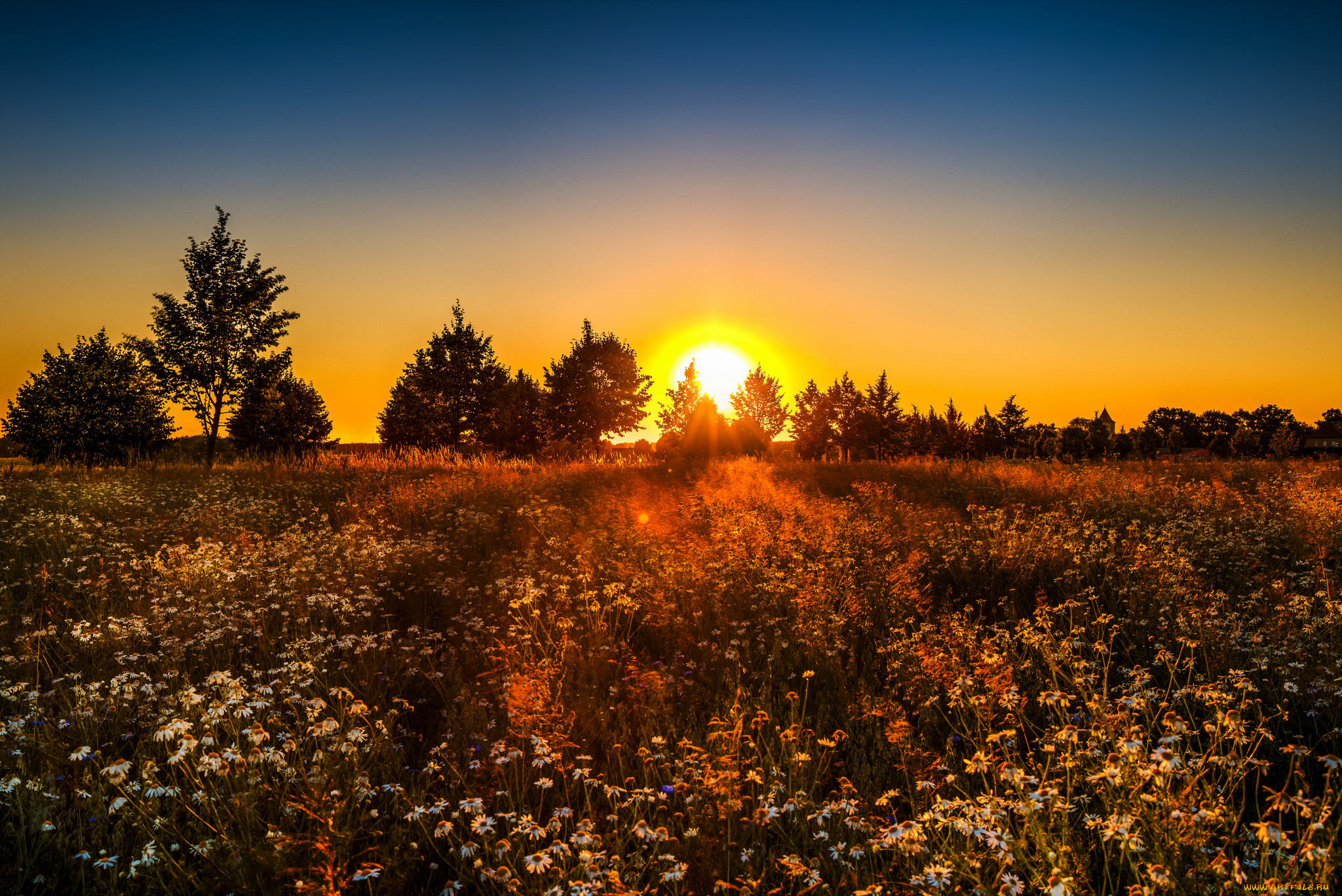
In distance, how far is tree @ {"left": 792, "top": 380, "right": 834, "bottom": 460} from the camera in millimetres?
62875

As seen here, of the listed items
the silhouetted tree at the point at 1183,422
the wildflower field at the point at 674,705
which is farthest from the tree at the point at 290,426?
the silhouetted tree at the point at 1183,422

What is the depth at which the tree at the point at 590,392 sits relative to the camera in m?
51.0

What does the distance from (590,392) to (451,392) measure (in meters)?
10.4

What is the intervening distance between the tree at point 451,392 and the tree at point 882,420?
31639mm

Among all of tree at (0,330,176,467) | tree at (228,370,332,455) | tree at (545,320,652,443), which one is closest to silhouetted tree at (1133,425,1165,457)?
tree at (545,320,652,443)

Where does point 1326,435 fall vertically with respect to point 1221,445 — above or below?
above

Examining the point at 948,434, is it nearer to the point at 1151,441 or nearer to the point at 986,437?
the point at 986,437

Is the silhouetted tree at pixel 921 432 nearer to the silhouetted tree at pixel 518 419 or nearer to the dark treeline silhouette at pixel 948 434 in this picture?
the dark treeline silhouette at pixel 948 434

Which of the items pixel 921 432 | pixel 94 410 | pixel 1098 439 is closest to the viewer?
pixel 94 410

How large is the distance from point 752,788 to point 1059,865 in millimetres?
1529

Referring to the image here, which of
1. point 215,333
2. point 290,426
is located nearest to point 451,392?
point 290,426

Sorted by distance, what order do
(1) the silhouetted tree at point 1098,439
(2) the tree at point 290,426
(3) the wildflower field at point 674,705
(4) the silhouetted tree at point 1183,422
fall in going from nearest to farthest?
(3) the wildflower field at point 674,705
(2) the tree at point 290,426
(1) the silhouetted tree at point 1098,439
(4) the silhouetted tree at point 1183,422

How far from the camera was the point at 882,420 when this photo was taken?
59.4 m

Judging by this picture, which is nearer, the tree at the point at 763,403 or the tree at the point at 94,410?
the tree at the point at 94,410
